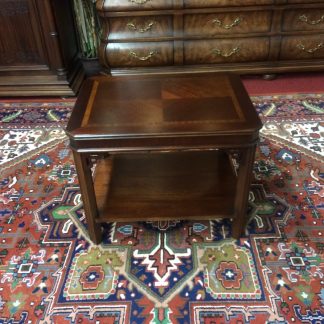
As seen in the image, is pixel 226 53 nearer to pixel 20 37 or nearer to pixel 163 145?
pixel 20 37

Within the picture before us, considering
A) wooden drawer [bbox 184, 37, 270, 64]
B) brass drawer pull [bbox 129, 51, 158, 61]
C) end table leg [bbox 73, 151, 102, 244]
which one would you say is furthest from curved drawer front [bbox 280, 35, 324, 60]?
end table leg [bbox 73, 151, 102, 244]

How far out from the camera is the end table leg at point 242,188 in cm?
128

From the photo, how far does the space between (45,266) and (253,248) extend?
0.86 m

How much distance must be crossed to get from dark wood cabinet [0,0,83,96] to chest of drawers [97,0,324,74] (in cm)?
31

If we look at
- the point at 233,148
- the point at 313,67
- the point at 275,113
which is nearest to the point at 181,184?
the point at 233,148

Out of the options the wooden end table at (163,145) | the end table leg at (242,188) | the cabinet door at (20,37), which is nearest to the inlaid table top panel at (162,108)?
the wooden end table at (163,145)

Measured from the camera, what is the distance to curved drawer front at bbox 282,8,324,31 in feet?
8.38

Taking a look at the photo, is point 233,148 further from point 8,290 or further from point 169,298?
point 8,290

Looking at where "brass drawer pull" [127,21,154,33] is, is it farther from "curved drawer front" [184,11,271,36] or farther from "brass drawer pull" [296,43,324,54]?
"brass drawer pull" [296,43,324,54]

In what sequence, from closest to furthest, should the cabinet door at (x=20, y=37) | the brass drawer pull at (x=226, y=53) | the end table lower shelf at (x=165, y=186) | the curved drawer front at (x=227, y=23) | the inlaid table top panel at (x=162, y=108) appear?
the inlaid table top panel at (x=162, y=108), the end table lower shelf at (x=165, y=186), the cabinet door at (x=20, y=37), the curved drawer front at (x=227, y=23), the brass drawer pull at (x=226, y=53)

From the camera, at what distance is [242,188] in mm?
1352

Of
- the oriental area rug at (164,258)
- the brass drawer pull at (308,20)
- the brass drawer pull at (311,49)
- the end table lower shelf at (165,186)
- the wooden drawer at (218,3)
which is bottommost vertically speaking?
the oriental area rug at (164,258)

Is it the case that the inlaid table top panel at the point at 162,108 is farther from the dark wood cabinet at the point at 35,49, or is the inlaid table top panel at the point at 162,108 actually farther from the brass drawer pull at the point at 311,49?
the brass drawer pull at the point at 311,49

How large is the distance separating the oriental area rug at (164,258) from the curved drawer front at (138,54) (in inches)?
40.5
